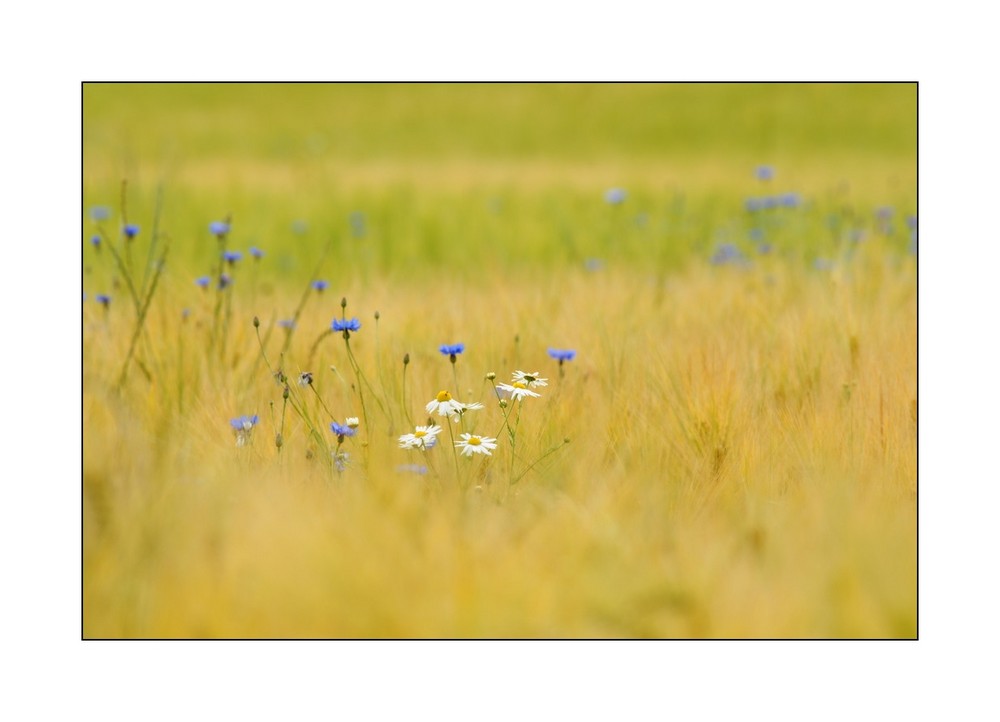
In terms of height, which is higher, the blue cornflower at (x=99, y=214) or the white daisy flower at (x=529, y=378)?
the blue cornflower at (x=99, y=214)

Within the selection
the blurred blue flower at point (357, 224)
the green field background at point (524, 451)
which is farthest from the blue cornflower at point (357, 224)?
the green field background at point (524, 451)

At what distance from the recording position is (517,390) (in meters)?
1.62

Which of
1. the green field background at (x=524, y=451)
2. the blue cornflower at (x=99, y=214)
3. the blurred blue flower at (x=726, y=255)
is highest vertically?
the blue cornflower at (x=99, y=214)

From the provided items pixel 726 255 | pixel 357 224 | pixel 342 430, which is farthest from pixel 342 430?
pixel 357 224

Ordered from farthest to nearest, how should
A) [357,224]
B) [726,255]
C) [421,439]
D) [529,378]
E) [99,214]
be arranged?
[357,224] < [726,255] < [99,214] < [529,378] < [421,439]

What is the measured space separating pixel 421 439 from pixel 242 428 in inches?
13.6

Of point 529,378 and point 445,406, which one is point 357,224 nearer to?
point 529,378

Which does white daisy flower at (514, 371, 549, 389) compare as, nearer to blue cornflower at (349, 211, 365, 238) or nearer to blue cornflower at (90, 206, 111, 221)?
blue cornflower at (90, 206, 111, 221)

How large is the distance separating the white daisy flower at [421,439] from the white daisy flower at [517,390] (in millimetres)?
147

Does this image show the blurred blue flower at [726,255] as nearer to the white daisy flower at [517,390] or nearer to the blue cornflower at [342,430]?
the white daisy flower at [517,390]

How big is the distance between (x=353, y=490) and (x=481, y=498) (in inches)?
7.8

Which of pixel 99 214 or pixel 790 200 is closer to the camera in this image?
pixel 99 214

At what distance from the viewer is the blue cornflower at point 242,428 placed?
1.60 m

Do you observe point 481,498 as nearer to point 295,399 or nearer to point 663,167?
point 295,399
